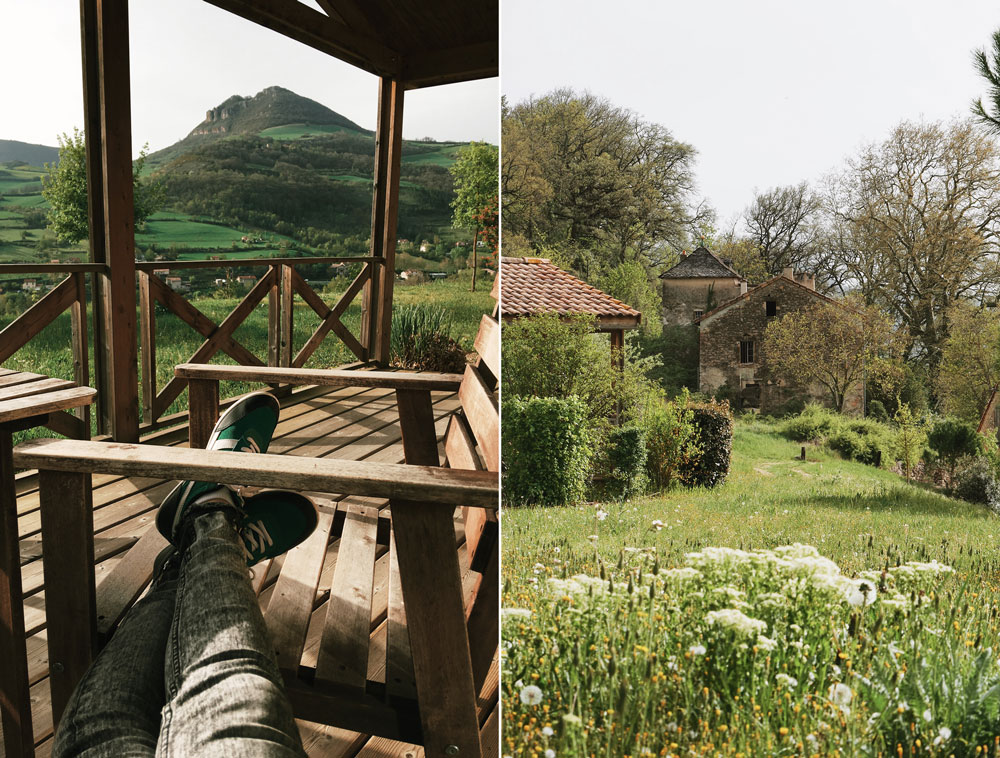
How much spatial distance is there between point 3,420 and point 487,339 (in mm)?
743

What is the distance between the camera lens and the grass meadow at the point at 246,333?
392 cm

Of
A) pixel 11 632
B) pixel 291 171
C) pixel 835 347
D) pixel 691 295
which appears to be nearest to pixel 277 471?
Result: pixel 11 632

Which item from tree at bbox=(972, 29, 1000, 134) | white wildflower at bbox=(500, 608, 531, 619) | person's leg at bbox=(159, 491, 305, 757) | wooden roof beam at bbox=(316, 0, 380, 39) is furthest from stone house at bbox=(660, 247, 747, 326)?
wooden roof beam at bbox=(316, 0, 380, 39)

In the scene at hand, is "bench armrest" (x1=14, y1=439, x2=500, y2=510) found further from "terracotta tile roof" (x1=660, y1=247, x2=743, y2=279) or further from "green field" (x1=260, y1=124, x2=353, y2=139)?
"green field" (x1=260, y1=124, x2=353, y2=139)

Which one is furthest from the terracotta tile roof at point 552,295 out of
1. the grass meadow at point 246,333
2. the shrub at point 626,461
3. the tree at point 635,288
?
the grass meadow at point 246,333

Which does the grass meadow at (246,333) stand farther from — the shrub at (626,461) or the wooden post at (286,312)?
the shrub at (626,461)

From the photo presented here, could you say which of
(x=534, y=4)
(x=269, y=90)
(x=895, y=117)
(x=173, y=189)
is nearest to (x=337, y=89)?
(x=269, y=90)

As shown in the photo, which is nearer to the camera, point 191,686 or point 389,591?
point 191,686

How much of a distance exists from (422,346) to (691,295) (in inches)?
169

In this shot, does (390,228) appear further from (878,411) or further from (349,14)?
(878,411)

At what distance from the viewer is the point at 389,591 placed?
1232mm

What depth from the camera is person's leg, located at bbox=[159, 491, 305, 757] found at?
2.25 ft

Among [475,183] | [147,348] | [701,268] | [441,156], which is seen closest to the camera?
[701,268]

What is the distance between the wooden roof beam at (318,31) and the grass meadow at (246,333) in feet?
6.49
